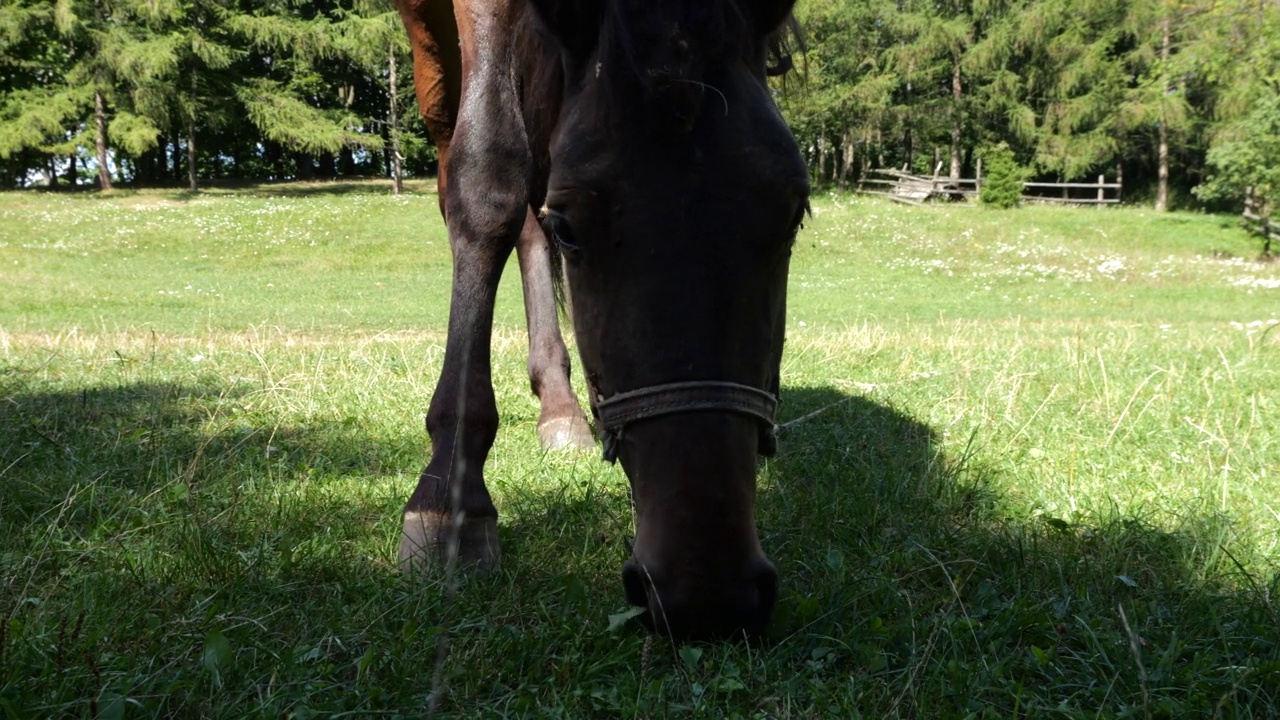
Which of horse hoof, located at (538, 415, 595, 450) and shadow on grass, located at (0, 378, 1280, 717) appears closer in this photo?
shadow on grass, located at (0, 378, 1280, 717)

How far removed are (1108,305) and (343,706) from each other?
18.0 meters

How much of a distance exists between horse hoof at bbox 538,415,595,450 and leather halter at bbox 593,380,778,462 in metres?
2.10

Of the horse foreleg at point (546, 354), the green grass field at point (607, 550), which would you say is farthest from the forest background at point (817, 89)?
the horse foreleg at point (546, 354)

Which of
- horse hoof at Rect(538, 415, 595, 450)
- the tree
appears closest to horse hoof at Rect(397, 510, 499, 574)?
horse hoof at Rect(538, 415, 595, 450)

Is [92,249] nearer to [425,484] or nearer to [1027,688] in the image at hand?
[425,484]

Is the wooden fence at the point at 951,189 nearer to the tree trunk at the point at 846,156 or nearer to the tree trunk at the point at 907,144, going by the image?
the tree trunk at the point at 846,156

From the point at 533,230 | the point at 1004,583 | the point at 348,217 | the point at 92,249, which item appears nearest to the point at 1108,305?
the point at 533,230

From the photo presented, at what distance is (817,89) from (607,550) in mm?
40291

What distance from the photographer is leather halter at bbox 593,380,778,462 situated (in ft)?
5.57

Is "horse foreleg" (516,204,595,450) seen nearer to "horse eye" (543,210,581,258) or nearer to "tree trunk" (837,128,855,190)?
"horse eye" (543,210,581,258)

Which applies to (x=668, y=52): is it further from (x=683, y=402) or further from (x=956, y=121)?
(x=956, y=121)

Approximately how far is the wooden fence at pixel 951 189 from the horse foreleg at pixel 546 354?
3614cm

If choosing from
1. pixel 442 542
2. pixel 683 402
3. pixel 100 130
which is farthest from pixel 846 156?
pixel 683 402

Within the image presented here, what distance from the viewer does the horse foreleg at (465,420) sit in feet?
7.95
